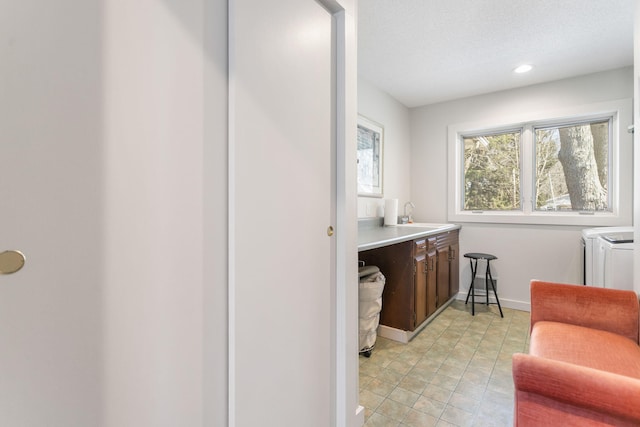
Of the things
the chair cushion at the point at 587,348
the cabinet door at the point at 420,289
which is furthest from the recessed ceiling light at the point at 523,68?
the chair cushion at the point at 587,348

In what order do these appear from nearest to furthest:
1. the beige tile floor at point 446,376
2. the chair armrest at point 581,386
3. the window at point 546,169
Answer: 1. the chair armrest at point 581,386
2. the beige tile floor at point 446,376
3. the window at point 546,169

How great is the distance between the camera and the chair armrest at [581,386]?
0.77m

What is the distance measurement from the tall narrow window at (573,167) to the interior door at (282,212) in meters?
3.08

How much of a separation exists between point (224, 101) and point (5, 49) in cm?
45

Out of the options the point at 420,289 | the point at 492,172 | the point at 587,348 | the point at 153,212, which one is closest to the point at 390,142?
the point at 492,172

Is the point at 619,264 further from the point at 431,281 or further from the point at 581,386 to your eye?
the point at 581,386

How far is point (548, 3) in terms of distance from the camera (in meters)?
1.87

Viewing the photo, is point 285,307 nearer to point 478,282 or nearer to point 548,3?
point 548,3

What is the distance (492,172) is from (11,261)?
4017 mm

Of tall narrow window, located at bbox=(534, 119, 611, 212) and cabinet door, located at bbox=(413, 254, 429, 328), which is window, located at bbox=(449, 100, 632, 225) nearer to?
tall narrow window, located at bbox=(534, 119, 611, 212)

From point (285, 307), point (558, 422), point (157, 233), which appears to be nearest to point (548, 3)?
point (558, 422)

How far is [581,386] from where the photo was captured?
2.72ft

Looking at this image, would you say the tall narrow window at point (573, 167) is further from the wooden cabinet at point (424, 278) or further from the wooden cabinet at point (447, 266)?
the wooden cabinet at point (424, 278)

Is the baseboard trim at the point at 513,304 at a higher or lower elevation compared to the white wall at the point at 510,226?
lower
